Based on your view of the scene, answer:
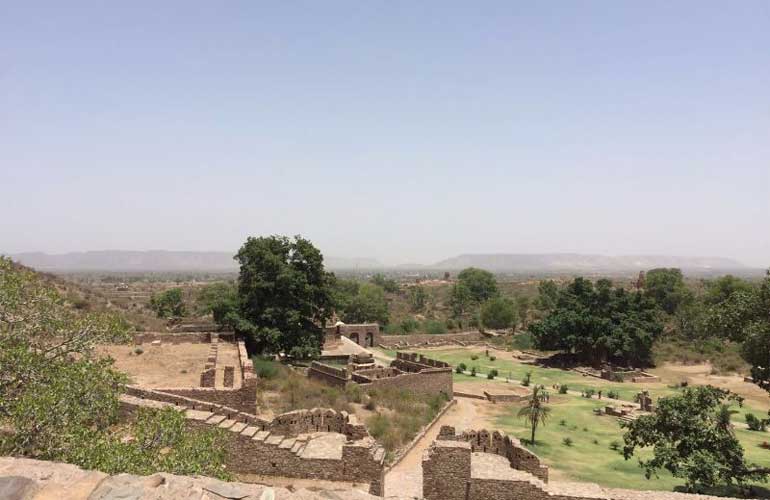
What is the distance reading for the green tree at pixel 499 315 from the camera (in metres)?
80.8

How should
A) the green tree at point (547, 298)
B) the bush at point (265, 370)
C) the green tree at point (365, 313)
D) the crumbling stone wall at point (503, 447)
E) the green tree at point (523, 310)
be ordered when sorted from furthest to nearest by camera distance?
the green tree at point (547, 298) → the green tree at point (523, 310) → the green tree at point (365, 313) → the bush at point (265, 370) → the crumbling stone wall at point (503, 447)

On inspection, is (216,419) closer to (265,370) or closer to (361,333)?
(265,370)

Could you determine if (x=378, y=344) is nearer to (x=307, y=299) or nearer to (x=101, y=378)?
(x=307, y=299)

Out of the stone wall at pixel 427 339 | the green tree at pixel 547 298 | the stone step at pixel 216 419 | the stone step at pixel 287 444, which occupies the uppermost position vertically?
the stone step at pixel 216 419

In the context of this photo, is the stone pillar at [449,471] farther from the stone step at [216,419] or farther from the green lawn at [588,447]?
the green lawn at [588,447]

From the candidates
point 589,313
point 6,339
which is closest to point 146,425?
point 6,339

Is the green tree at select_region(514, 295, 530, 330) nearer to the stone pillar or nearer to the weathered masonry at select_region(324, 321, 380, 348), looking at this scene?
the weathered masonry at select_region(324, 321, 380, 348)

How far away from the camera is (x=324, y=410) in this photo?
18562mm

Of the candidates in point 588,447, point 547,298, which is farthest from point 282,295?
point 547,298

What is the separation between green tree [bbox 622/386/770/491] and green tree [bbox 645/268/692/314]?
67.2 metres

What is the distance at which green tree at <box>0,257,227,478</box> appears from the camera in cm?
858

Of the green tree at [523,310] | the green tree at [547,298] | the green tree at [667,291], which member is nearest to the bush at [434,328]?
the green tree at [523,310]

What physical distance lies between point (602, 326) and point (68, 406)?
2098 inches

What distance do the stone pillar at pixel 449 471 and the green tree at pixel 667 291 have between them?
74763mm
